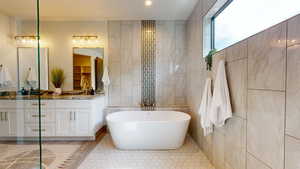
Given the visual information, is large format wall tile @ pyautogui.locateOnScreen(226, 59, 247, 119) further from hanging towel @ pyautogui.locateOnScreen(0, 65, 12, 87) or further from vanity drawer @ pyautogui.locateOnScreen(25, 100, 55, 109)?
hanging towel @ pyautogui.locateOnScreen(0, 65, 12, 87)

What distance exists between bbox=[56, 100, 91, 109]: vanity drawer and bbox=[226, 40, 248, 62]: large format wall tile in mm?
2549

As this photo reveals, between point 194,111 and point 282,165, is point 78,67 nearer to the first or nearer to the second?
point 194,111

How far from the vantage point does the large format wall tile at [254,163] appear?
128 cm

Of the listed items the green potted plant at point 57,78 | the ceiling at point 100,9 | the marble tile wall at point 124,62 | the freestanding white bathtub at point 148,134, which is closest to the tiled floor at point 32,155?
the freestanding white bathtub at point 148,134

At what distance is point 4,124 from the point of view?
288 centimetres

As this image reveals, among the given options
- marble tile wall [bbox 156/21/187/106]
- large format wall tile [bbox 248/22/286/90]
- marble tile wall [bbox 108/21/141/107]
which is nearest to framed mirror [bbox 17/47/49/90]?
marble tile wall [bbox 108/21/141/107]

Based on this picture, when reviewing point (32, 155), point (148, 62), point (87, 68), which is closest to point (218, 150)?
point (148, 62)

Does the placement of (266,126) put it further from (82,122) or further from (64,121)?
(64,121)

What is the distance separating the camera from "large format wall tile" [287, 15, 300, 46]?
0.96m

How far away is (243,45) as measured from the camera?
5.11 ft

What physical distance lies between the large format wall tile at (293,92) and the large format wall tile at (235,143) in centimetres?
54

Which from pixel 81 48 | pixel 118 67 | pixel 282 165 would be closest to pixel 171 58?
pixel 118 67

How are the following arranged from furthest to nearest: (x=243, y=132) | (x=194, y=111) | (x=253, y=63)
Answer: (x=194, y=111), (x=243, y=132), (x=253, y=63)

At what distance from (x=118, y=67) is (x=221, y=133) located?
2758 millimetres
